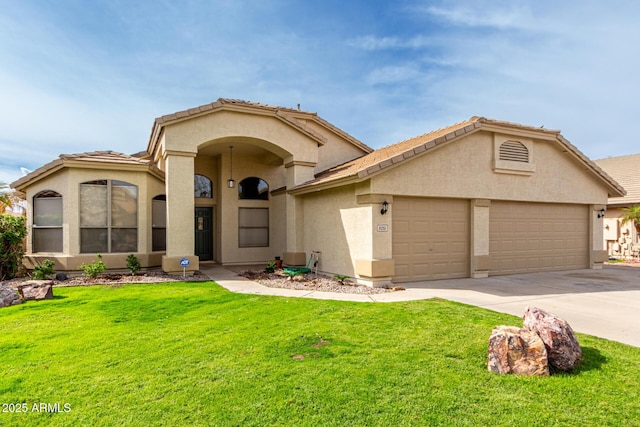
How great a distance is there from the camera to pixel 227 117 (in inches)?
498

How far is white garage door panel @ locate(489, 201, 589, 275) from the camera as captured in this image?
1229cm

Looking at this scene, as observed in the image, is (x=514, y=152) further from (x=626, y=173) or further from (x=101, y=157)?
(x=626, y=173)

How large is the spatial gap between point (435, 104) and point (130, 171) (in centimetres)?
1342

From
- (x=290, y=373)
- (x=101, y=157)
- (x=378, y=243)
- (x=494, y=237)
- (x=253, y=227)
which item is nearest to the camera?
(x=290, y=373)

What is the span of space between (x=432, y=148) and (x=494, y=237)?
156 inches

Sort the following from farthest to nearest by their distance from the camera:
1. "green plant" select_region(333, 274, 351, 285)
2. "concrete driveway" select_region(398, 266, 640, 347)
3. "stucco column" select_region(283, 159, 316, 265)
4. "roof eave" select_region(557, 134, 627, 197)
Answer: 1. "stucco column" select_region(283, 159, 316, 265)
2. "roof eave" select_region(557, 134, 627, 197)
3. "green plant" select_region(333, 274, 351, 285)
4. "concrete driveway" select_region(398, 266, 640, 347)

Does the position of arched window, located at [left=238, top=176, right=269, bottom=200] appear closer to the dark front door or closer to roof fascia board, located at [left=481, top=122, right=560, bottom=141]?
the dark front door

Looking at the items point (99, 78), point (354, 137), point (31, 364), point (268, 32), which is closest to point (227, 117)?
point (268, 32)

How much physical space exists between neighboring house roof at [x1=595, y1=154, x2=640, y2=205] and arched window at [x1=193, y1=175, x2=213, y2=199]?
19.9m

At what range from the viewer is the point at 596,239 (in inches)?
566

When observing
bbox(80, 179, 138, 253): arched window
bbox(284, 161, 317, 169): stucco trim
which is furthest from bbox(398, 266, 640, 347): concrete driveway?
bbox(80, 179, 138, 253): arched window

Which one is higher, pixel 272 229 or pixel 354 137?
pixel 354 137

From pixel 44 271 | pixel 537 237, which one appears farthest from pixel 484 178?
pixel 44 271

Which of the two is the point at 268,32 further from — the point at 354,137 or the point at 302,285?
the point at 302,285
